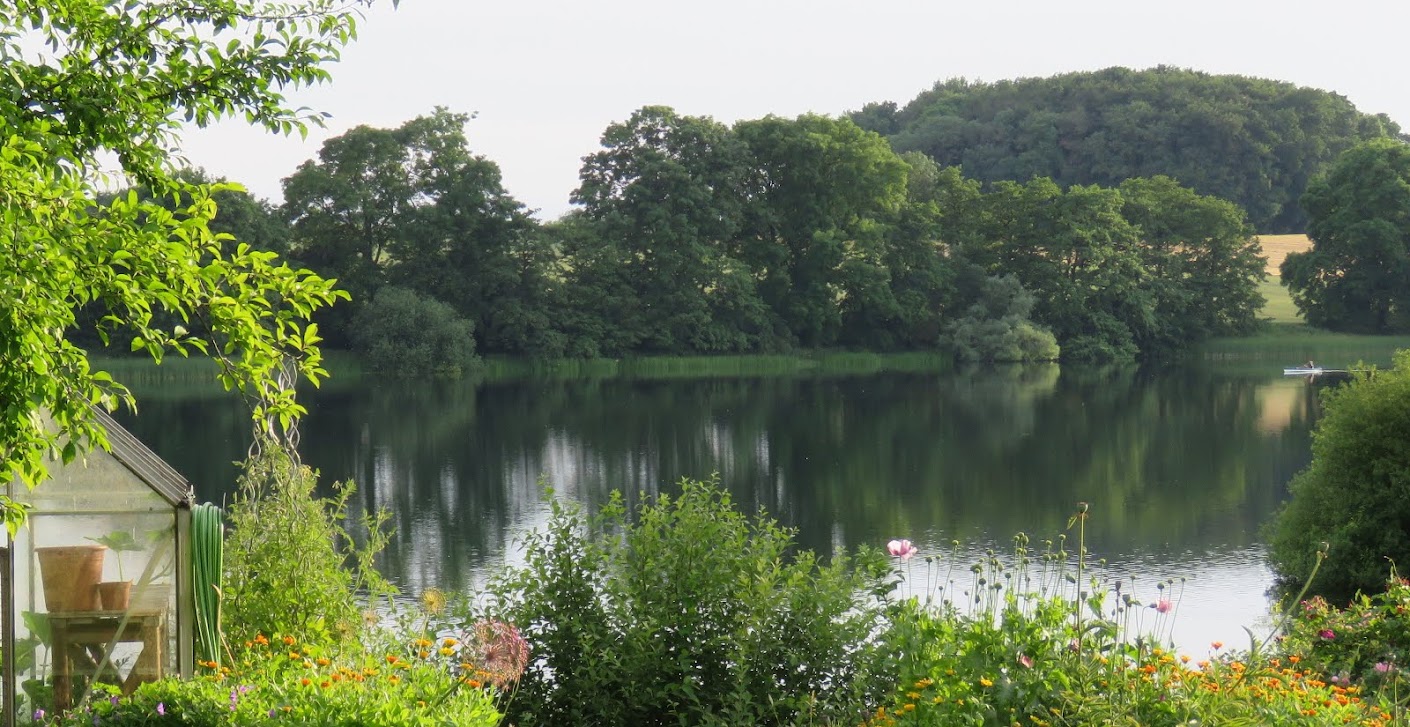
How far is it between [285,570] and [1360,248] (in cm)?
5947

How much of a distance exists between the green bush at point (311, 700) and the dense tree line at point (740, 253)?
4327 cm

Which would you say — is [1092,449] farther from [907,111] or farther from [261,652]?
[907,111]

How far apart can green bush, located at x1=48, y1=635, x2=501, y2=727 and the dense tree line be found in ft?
142

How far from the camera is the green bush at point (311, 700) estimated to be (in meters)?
4.62

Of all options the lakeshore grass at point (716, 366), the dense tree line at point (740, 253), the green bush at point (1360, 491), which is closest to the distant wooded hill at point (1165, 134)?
the dense tree line at point (740, 253)

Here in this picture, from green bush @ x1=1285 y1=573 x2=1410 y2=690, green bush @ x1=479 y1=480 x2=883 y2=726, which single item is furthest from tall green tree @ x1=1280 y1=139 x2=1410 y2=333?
green bush @ x1=479 y1=480 x2=883 y2=726

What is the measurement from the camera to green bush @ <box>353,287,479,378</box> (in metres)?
48.3

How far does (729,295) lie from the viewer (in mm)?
55000

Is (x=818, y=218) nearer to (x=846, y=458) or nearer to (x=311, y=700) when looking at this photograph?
(x=846, y=458)

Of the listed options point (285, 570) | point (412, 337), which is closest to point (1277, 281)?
point (412, 337)

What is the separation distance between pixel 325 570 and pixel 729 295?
48.1m

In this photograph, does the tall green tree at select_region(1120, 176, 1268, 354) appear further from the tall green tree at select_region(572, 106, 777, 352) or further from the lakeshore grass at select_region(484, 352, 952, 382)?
the tall green tree at select_region(572, 106, 777, 352)

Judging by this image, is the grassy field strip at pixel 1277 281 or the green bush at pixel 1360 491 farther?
the grassy field strip at pixel 1277 281

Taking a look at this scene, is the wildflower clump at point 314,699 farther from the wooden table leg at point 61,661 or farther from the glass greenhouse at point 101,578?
the glass greenhouse at point 101,578
